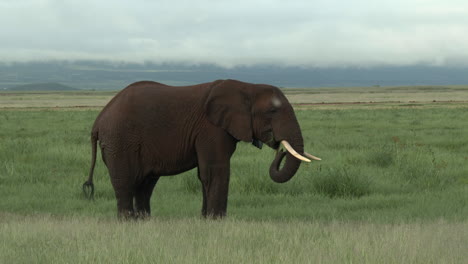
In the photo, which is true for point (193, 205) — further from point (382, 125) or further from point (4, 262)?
Answer: point (382, 125)

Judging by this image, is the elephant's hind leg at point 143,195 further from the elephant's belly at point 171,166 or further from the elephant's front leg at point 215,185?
the elephant's front leg at point 215,185

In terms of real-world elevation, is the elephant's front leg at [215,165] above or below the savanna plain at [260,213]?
above

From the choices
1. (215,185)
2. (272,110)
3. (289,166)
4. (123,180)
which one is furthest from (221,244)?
(123,180)

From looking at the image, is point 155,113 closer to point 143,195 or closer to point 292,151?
point 143,195

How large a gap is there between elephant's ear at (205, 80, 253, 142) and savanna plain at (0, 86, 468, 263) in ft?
Result: 3.54

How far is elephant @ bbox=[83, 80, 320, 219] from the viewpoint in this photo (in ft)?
23.0

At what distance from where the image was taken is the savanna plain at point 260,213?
4.93 m

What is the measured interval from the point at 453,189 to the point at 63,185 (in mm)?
7148

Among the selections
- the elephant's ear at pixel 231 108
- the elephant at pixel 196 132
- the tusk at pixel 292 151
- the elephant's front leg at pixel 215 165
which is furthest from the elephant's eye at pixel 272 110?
the elephant's front leg at pixel 215 165

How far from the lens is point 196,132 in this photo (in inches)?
280

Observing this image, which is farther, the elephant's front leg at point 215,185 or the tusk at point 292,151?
the elephant's front leg at point 215,185

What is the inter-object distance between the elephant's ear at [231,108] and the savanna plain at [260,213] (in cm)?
108

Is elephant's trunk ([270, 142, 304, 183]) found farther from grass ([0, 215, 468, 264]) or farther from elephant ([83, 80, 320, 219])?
grass ([0, 215, 468, 264])

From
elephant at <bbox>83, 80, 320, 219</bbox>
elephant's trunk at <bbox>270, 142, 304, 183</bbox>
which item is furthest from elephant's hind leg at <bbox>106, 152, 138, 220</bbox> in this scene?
elephant's trunk at <bbox>270, 142, 304, 183</bbox>
